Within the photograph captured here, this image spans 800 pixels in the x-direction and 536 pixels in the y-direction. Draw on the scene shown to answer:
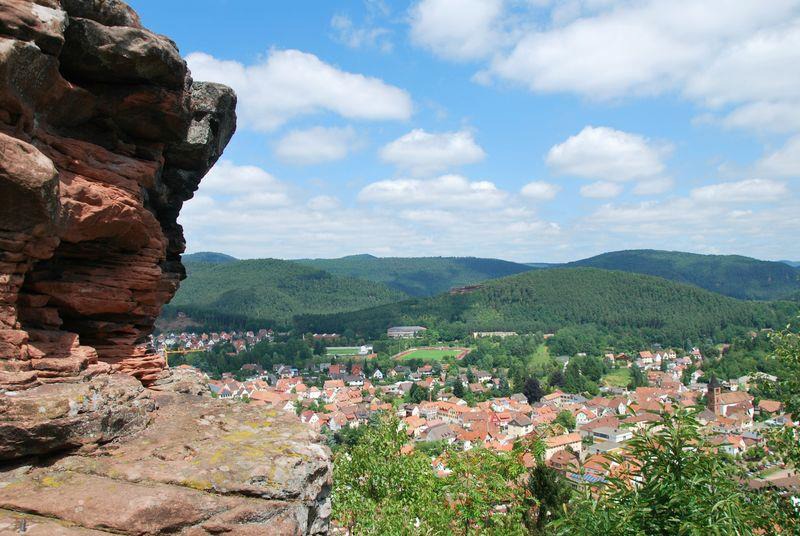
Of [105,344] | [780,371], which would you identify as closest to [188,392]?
[105,344]

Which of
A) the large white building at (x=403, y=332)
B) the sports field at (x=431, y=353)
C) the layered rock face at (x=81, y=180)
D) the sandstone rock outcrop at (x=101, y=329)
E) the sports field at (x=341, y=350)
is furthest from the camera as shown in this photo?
the large white building at (x=403, y=332)

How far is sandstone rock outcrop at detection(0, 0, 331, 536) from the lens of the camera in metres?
6.60

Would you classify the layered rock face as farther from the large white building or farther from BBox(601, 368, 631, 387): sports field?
the large white building

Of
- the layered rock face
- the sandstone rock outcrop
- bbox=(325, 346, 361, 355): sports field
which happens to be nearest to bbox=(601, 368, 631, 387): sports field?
bbox=(325, 346, 361, 355): sports field

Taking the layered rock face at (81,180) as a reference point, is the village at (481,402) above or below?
below

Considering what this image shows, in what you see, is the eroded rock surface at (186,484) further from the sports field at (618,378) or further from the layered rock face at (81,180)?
the sports field at (618,378)

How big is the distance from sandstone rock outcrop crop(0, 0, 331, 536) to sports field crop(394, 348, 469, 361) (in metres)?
142

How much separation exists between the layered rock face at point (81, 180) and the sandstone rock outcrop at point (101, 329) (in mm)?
28

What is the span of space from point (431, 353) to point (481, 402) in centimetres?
6148

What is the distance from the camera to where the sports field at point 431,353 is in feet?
501

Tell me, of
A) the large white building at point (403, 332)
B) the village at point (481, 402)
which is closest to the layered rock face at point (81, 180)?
the village at point (481, 402)

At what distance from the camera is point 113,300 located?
10.6m

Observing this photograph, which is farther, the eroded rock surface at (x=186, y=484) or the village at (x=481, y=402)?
the village at (x=481, y=402)

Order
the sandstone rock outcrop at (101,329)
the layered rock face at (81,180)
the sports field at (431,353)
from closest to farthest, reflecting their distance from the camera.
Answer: the sandstone rock outcrop at (101,329) → the layered rock face at (81,180) → the sports field at (431,353)
